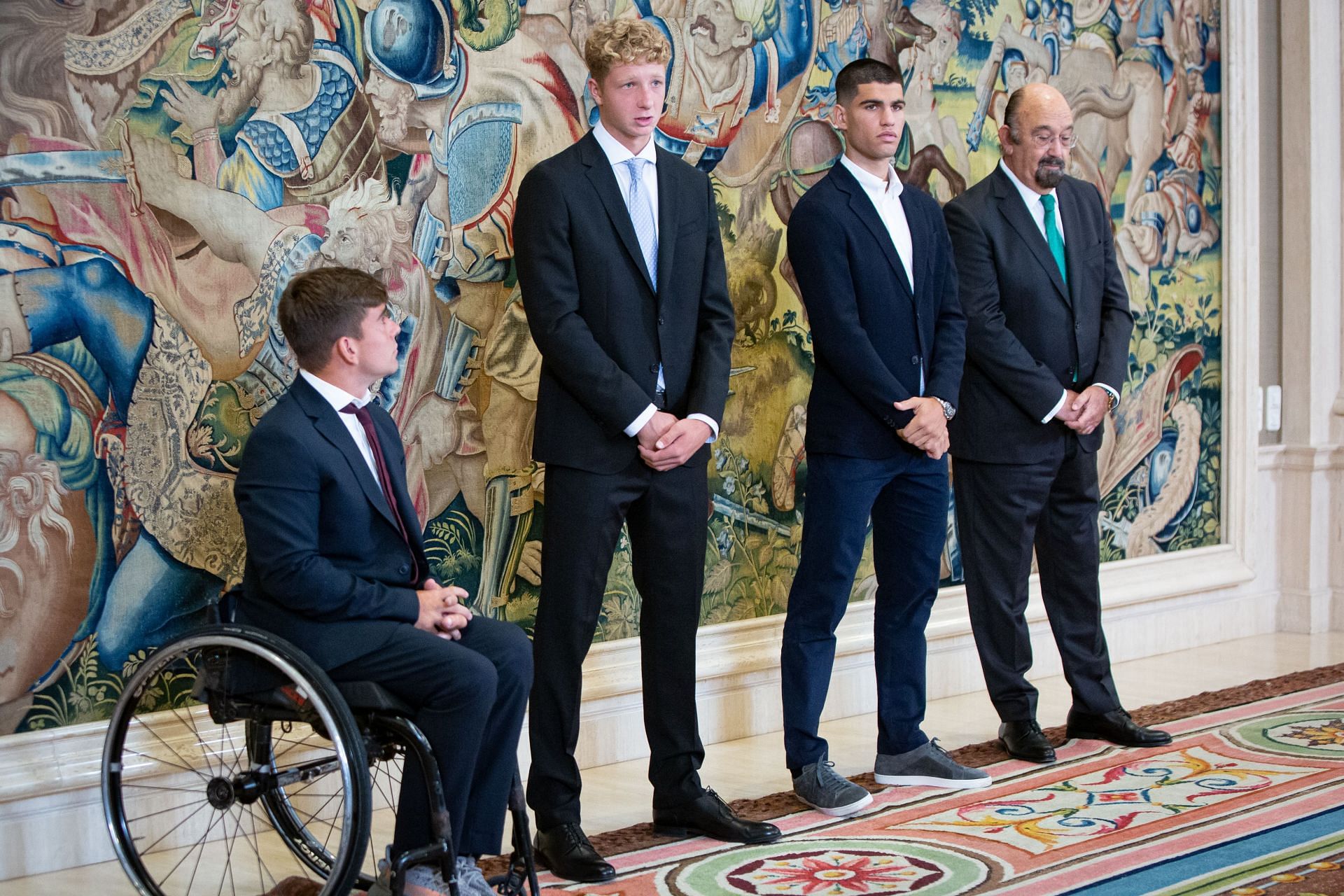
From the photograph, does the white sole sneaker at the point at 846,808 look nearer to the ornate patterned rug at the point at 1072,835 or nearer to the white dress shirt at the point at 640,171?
the ornate patterned rug at the point at 1072,835

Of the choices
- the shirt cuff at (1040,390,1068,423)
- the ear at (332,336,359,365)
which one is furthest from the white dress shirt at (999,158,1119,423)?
the ear at (332,336,359,365)

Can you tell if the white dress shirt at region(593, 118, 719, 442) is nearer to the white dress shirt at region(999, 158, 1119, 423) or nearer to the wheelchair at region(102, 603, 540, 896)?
the wheelchair at region(102, 603, 540, 896)

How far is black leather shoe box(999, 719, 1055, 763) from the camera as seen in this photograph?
3.82 meters

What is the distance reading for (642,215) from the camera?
329 cm

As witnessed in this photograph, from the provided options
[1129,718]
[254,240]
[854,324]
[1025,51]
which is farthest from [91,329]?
[1025,51]

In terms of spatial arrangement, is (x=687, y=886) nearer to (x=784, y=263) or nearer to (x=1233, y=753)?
(x=1233, y=753)

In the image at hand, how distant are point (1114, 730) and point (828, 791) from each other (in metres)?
0.99

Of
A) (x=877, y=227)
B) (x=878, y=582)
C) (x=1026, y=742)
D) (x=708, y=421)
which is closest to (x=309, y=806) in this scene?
(x=708, y=421)

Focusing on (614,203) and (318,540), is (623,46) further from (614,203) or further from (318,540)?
(318,540)

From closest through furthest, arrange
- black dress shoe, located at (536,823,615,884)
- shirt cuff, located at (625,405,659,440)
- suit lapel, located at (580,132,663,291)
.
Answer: black dress shoe, located at (536,823,615,884) → shirt cuff, located at (625,405,659,440) → suit lapel, located at (580,132,663,291)

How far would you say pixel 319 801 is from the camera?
3.48 metres

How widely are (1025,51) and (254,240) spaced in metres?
2.79

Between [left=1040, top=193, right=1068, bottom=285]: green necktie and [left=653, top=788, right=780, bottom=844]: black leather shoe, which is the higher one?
[left=1040, top=193, right=1068, bottom=285]: green necktie

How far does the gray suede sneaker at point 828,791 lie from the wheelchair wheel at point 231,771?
1.08 metres
